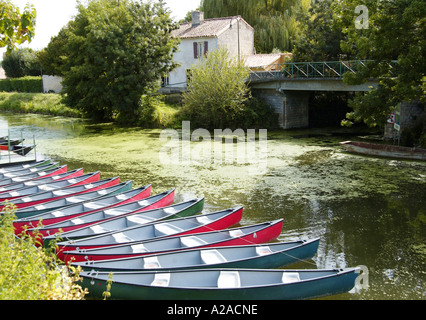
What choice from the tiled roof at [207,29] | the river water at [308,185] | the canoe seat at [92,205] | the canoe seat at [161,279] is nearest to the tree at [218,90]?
the river water at [308,185]

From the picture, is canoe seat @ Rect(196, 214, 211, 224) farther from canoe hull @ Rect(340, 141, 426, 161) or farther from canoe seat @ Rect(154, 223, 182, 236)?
canoe hull @ Rect(340, 141, 426, 161)

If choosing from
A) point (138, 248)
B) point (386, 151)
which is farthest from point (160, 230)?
point (386, 151)

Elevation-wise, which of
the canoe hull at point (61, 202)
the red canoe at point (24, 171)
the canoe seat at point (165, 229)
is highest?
the red canoe at point (24, 171)

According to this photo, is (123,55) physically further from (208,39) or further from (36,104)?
(36,104)

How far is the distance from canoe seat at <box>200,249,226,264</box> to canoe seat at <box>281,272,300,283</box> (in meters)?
1.29

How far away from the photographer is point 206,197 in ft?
48.8

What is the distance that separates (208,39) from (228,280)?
31.1 metres

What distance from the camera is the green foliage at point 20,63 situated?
63125 millimetres

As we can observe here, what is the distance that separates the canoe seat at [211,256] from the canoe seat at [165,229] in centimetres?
160

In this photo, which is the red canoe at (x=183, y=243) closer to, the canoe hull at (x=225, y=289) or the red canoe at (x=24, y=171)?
the canoe hull at (x=225, y=289)

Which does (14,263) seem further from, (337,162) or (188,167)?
(337,162)

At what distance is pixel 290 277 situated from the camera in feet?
25.8

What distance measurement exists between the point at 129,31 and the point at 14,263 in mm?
28529
